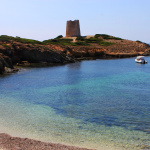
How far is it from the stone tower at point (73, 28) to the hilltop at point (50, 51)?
697 cm

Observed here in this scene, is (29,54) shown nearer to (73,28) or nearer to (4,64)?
(4,64)

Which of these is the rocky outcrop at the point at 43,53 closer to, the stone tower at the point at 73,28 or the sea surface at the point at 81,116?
the sea surface at the point at 81,116

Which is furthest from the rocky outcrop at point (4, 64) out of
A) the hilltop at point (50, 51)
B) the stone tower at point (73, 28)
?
the stone tower at point (73, 28)

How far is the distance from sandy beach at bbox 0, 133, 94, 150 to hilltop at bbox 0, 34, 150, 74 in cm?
2927

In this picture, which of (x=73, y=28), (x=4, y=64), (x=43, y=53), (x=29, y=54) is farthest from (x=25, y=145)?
(x=73, y=28)

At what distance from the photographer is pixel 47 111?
61.3 feet

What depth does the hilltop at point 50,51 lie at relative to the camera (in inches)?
2215

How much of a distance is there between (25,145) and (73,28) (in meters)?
107

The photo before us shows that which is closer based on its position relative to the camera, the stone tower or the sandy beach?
the sandy beach

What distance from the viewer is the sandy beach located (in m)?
10.9

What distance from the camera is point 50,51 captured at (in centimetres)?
6438

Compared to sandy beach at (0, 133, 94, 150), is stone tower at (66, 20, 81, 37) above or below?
above

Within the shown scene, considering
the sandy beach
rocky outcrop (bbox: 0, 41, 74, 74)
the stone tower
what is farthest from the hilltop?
the sandy beach

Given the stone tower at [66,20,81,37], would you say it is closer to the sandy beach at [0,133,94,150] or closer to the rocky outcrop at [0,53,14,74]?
the rocky outcrop at [0,53,14,74]
